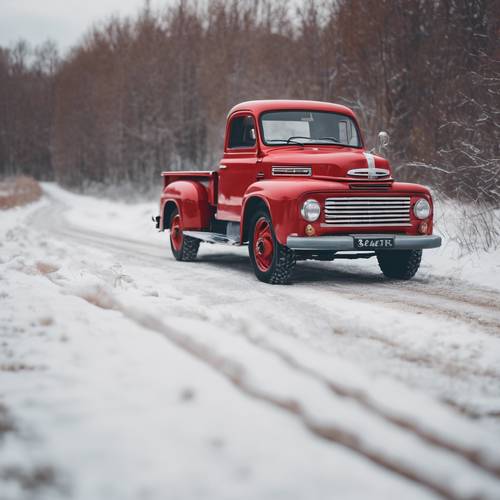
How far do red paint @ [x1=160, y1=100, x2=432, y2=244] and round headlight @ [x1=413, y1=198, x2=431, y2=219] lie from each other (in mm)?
66

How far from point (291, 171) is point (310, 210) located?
110 centimetres

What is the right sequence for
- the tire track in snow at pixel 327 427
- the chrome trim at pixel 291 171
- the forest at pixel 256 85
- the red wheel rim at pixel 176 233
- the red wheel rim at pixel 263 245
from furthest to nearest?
the forest at pixel 256 85
the red wheel rim at pixel 176 233
the chrome trim at pixel 291 171
the red wheel rim at pixel 263 245
the tire track in snow at pixel 327 427

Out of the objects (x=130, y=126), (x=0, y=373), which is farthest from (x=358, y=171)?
(x=130, y=126)

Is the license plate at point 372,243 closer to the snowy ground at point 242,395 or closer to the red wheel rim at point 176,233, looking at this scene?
the snowy ground at point 242,395

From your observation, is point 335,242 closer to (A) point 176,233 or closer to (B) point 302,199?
(B) point 302,199

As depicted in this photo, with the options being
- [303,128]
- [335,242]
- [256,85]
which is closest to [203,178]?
[303,128]

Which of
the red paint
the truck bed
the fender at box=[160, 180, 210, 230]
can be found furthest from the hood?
the fender at box=[160, 180, 210, 230]

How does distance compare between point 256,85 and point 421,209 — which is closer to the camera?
point 421,209

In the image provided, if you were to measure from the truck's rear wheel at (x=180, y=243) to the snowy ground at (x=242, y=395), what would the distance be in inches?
145

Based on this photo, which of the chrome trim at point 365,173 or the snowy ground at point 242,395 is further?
the chrome trim at point 365,173

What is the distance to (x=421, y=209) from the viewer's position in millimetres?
7699

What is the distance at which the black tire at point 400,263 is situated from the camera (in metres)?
8.03

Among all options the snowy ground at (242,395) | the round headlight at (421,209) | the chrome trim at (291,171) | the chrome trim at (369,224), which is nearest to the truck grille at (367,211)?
the chrome trim at (369,224)

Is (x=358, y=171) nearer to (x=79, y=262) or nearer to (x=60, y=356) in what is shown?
(x=79, y=262)
